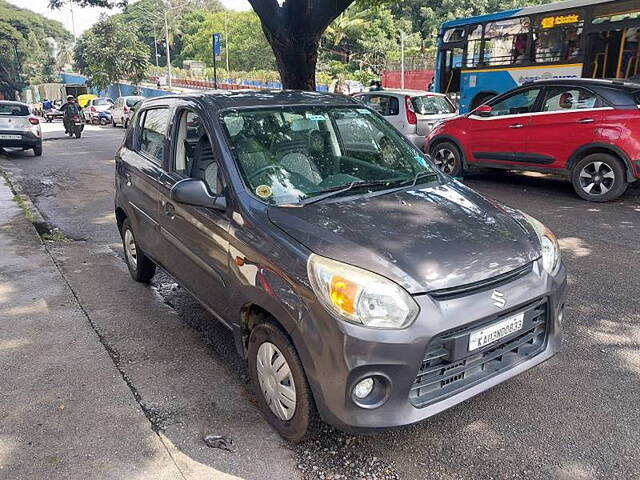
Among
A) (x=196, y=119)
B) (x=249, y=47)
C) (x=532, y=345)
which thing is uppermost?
(x=249, y=47)

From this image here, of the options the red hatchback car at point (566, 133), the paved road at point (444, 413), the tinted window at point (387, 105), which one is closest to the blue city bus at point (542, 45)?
the tinted window at point (387, 105)

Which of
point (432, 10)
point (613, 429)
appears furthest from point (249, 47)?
point (613, 429)

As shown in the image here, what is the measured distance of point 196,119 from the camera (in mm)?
3664

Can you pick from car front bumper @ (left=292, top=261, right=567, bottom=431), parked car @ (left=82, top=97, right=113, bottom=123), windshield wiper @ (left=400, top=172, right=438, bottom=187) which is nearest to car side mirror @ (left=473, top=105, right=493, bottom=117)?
windshield wiper @ (left=400, top=172, right=438, bottom=187)

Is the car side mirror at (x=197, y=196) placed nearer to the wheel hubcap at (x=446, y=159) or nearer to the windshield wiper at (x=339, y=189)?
the windshield wiper at (x=339, y=189)

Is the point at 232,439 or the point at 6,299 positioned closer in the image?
the point at 232,439

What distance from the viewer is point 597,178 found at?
7727 millimetres

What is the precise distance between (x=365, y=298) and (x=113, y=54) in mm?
48129

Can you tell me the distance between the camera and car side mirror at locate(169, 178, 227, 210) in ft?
10.1

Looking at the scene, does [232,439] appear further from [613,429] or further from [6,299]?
[6,299]

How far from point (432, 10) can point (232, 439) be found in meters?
46.4

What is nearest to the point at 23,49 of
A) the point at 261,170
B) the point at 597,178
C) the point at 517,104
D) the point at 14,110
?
the point at 14,110

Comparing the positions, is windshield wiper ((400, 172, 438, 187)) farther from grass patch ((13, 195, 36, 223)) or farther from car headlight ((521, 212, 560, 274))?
grass patch ((13, 195, 36, 223))

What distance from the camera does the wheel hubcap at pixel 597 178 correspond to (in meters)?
7.61
